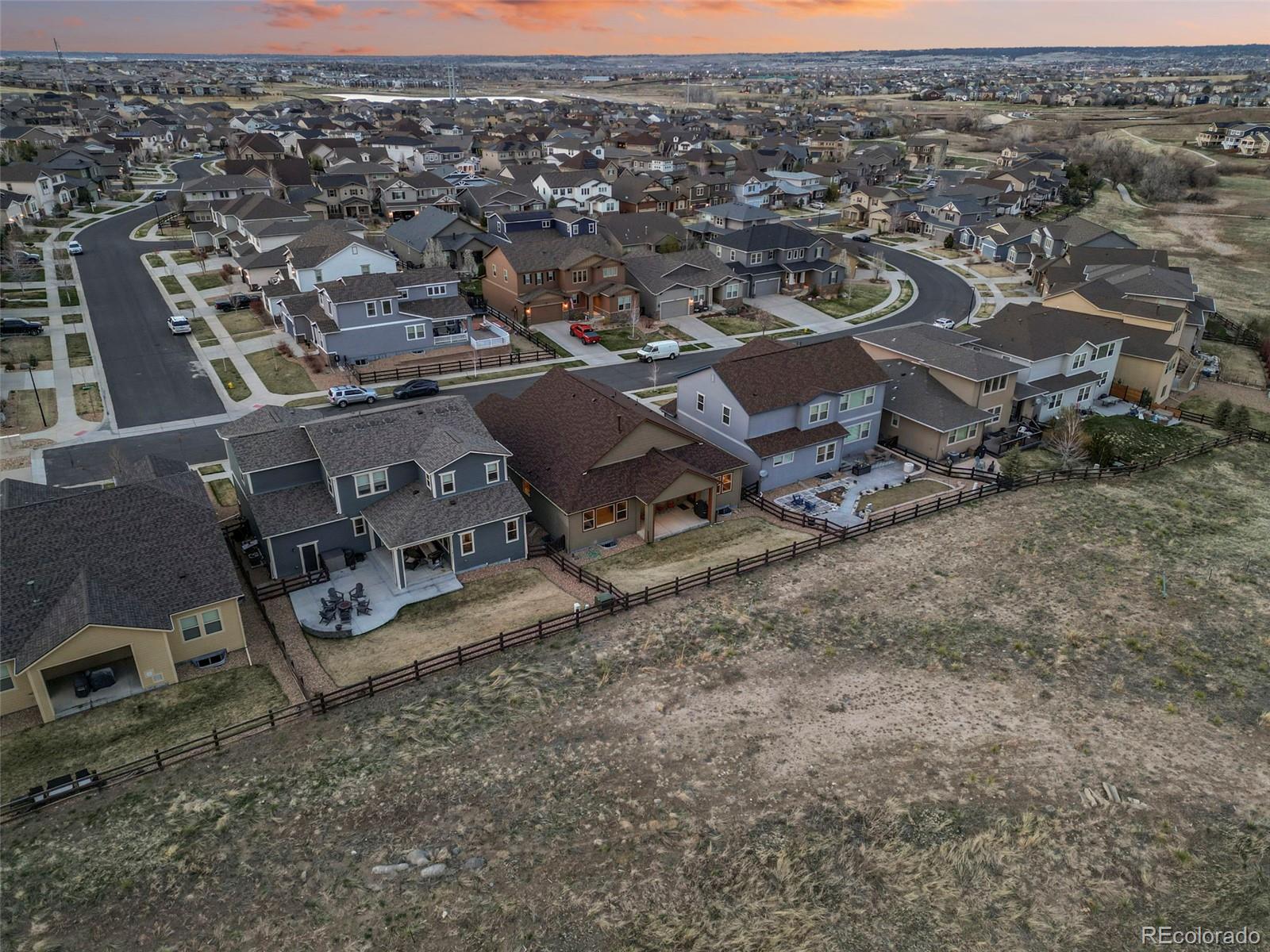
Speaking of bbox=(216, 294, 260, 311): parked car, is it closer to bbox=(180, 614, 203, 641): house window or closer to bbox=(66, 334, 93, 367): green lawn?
bbox=(66, 334, 93, 367): green lawn

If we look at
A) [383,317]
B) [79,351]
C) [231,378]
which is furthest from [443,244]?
[79,351]

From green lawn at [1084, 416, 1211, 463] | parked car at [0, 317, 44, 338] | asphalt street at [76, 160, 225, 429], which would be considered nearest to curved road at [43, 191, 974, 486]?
asphalt street at [76, 160, 225, 429]

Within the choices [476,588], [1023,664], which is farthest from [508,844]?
[1023,664]

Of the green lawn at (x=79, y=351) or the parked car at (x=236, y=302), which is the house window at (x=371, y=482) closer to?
the green lawn at (x=79, y=351)

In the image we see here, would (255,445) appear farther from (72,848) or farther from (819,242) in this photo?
(819,242)
